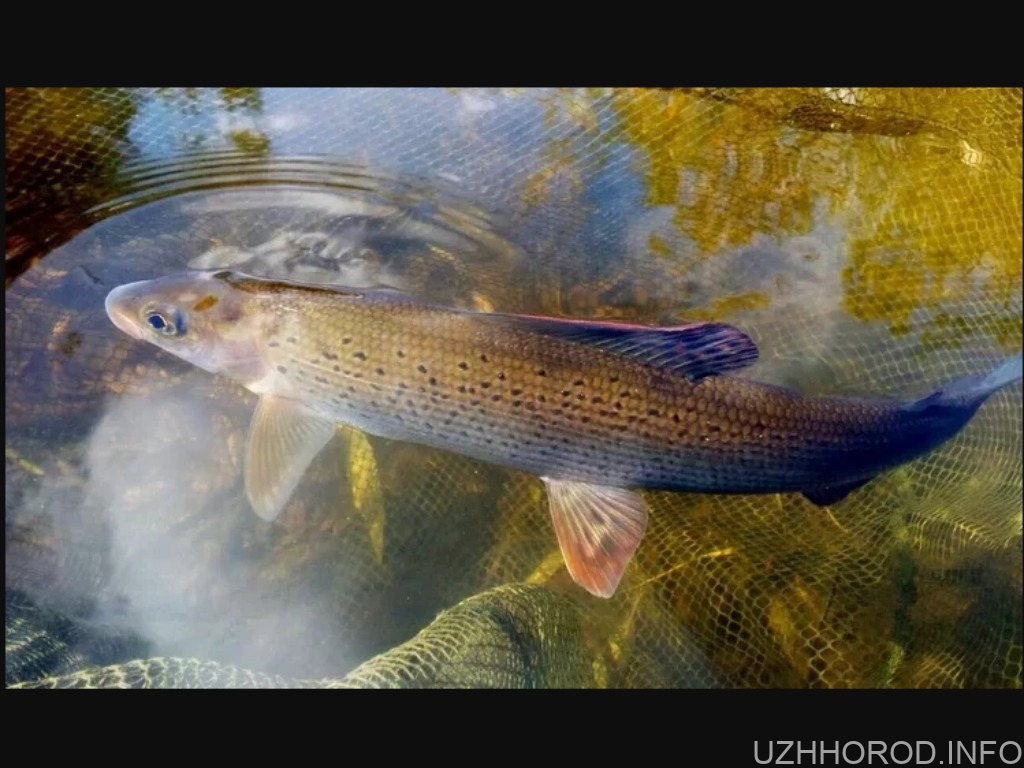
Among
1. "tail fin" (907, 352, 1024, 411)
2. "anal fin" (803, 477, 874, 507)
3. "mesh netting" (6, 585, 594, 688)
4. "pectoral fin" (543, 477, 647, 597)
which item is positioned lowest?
"mesh netting" (6, 585, 594, 688)

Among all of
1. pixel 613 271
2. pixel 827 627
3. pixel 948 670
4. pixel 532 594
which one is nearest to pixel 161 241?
pixel 613 271

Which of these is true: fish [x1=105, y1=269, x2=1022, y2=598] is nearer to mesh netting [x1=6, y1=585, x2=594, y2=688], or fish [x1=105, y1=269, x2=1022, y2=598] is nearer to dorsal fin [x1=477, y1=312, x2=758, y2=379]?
dorsal fin [x1=477, y1=312, x2=758, y2=379]

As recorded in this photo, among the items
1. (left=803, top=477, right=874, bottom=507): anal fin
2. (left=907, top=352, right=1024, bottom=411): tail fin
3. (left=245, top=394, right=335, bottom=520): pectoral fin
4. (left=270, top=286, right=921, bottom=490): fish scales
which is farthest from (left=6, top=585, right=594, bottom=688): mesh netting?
A: (left=907, top=352, right=1024, bottom=411): tail fin

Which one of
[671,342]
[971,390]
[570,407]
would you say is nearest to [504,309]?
[570,407]

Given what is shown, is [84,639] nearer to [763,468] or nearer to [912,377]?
[763,468]

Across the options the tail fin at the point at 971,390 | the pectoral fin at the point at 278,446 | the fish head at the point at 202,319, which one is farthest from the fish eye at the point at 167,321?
the tail fin at the point at 971,390
